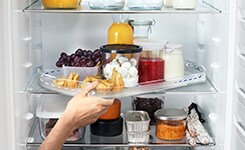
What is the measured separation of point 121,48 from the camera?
2037mm

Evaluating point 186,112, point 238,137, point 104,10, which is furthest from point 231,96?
point 104,10

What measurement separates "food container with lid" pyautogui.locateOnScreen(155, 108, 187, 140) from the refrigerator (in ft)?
0.17

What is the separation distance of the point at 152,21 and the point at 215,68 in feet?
1.37

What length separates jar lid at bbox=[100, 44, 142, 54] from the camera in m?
2.00

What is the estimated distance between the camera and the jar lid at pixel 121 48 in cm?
200

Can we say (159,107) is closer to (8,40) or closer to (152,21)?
(152,21)

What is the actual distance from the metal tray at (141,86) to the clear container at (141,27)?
0.82 feet

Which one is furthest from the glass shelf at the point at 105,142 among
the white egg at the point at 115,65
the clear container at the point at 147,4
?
the clear container at the point at 147,4

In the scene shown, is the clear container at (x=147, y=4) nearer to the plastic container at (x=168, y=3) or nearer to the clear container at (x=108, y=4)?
the clear container at (x=108, y=4)

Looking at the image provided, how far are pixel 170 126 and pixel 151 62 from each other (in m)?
0.29

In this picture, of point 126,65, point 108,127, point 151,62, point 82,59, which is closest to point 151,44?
point 151,62

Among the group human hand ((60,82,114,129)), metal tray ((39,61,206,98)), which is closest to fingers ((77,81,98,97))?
human hand ((60,82,114,129))

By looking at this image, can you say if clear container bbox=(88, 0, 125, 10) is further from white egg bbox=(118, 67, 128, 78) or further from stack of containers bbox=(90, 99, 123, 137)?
stack of containers bbox=(90, 99, 123, 137)

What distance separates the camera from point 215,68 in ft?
6.91
